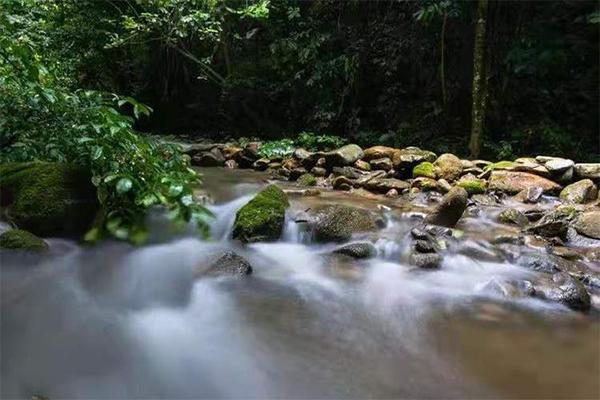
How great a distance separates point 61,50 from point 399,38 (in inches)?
335

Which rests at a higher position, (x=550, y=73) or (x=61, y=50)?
(x=61, y=50)

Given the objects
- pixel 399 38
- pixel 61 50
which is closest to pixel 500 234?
pixel 399 38

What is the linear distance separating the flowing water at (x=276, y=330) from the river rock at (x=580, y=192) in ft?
9.31

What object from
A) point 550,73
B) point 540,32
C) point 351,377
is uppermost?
point 540,32

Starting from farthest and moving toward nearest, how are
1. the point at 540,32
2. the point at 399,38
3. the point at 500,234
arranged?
the point at 399,38
the point at 540,32
the point at 500,234

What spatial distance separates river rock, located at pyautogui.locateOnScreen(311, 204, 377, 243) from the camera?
17.6 ft

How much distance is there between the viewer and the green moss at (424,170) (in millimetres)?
7891

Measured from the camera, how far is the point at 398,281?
14.8 feet

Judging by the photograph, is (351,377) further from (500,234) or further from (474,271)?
(500,234)

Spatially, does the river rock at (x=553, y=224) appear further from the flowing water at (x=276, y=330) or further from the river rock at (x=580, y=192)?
the river rock at (x=580, y=192)

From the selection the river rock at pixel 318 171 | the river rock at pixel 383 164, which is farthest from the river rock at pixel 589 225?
the river rock at pixel 318 171

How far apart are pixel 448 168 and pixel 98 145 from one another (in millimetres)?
5953

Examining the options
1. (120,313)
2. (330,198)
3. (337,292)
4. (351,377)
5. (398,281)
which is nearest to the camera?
(351,377)

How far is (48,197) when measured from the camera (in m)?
4.30
